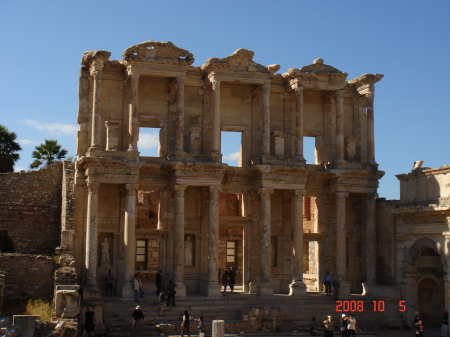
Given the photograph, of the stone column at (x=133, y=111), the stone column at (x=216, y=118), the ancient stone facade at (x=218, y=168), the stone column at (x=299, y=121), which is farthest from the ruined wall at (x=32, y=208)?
the stone column at (x=299, y=121)

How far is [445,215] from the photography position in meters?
27.4

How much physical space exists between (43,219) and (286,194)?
36.5 ft

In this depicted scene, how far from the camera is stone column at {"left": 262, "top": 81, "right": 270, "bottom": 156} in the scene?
1186 inches

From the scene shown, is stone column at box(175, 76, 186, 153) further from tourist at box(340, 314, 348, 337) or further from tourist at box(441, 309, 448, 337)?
tourist at box(441, 309, 448, 337)

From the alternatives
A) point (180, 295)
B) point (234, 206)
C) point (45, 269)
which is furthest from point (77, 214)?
point (234, 206)

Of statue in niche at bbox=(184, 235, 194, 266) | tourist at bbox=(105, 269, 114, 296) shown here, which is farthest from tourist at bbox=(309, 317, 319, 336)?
tourist at bbox=(105, 269, 114, 296)

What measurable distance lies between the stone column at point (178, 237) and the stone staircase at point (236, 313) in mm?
1077

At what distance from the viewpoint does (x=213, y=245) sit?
28.9 m

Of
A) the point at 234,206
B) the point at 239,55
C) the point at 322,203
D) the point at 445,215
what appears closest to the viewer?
the point at 445,215

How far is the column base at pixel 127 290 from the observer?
2728 cm

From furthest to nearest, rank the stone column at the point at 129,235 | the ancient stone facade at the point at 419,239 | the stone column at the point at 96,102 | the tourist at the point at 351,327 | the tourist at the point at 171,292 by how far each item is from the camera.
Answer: the stone column at the point at 96,102, the ancient stone facade at the point at 419,239, the stone column at the point at 129,235, the tourist at the point at 171,292, the tourist at the point at 351,327

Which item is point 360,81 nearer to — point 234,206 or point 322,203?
point 322,203

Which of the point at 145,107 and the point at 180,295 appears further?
the point at 145,107

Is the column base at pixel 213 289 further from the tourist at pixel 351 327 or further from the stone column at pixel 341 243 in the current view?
the tourist at pixel 351 327
